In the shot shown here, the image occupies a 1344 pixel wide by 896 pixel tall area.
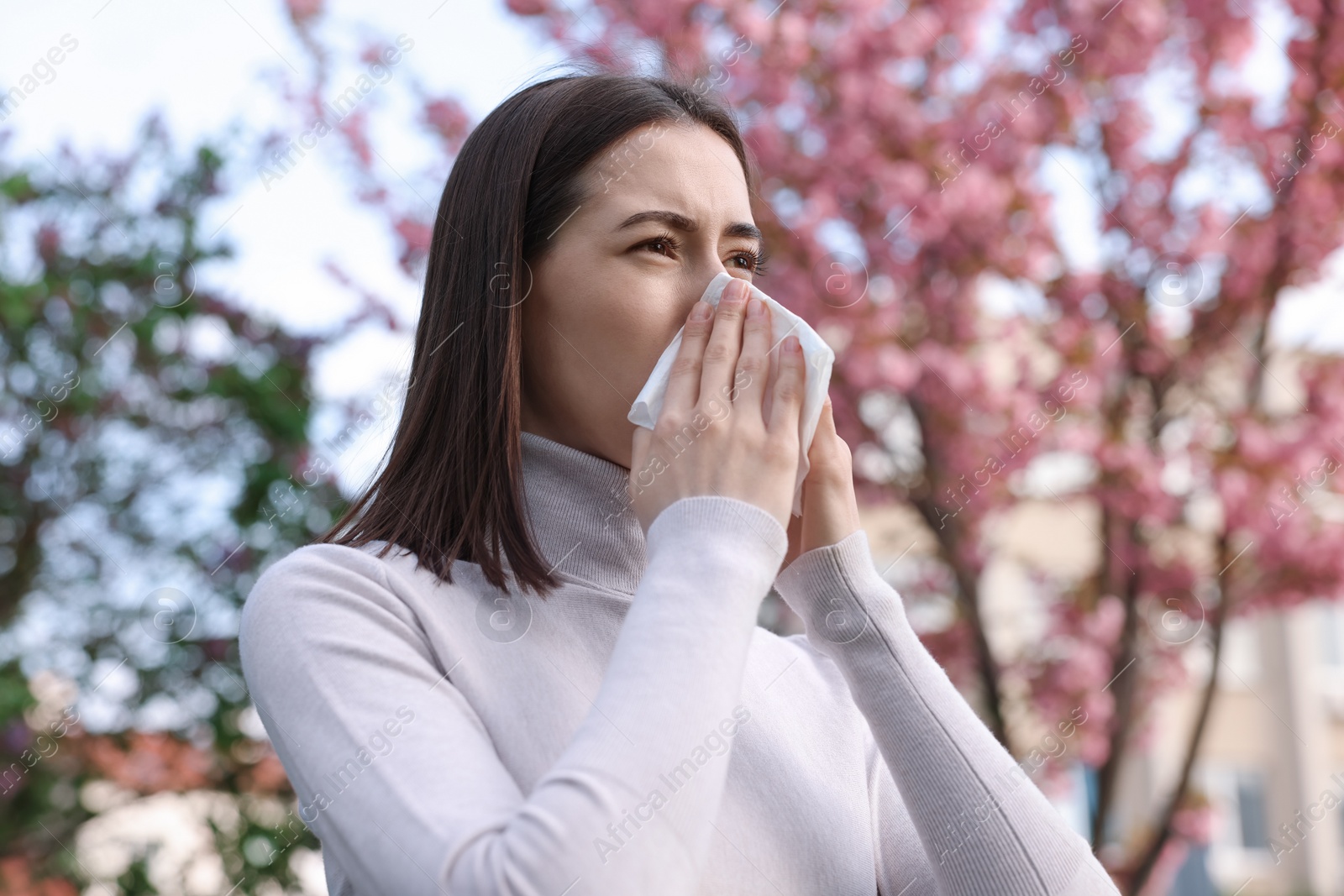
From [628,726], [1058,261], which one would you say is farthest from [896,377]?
[628,726]

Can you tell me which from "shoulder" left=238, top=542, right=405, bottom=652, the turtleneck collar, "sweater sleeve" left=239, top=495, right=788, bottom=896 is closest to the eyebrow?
the turtleneck collar

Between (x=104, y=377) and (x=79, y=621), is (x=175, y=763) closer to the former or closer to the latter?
(x=79, y=621)

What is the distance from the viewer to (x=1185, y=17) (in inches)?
197

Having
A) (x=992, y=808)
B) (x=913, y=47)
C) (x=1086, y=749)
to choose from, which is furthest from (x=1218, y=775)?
(x=992, y=808)

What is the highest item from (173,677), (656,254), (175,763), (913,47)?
(913,47)

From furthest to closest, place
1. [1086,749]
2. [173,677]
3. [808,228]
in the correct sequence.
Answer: [1086,749] < [808,228] < [173,677]

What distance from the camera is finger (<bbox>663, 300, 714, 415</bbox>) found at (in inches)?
52.4

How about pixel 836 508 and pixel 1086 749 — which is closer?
pixel 836 508

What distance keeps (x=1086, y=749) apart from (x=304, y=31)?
14.9ft

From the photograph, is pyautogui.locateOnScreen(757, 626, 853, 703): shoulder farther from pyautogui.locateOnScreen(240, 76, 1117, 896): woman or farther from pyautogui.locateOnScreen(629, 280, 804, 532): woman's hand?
pyautogui.locateOnScreen(629, 280, 804, 532): woman's hand

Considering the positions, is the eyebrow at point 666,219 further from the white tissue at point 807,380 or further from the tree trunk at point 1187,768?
the tree trunk at point 1187,768

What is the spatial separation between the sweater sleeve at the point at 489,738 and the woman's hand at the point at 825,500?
9.5 inches

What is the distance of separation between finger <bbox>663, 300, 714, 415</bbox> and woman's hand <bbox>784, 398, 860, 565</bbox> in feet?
0.61

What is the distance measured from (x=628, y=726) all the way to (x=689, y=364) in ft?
1.57
